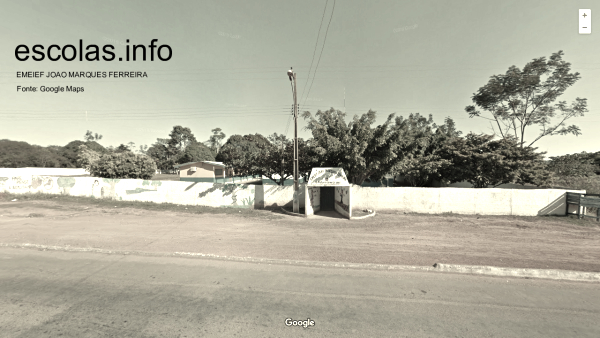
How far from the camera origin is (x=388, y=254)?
6.14 meters

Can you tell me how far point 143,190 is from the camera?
48.3 ft

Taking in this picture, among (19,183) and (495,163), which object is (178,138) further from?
(495,163)

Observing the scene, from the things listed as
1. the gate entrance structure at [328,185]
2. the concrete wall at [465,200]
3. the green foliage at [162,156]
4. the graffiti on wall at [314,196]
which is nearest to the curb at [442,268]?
the gate entrance structure at [328,185]

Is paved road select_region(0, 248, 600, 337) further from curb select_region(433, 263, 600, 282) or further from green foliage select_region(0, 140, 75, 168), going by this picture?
green foliage select_region(0, 140, 75, 168)

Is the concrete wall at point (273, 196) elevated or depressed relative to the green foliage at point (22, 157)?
depressed

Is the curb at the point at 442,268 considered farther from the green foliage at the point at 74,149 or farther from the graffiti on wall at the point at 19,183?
the green foliage at the point at 74,149

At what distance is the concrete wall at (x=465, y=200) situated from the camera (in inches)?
469

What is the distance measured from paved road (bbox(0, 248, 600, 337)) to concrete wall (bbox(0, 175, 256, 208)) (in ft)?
27.4

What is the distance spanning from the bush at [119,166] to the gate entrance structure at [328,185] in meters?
16.1

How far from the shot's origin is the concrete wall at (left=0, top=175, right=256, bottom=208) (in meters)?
13.7

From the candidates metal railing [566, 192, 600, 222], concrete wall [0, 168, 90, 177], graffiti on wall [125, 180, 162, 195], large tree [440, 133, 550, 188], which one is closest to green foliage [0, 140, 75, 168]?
concrete wall [0, 168, 90, 177]

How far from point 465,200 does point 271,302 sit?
42.3 feet

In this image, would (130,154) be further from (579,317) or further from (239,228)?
(579,317)
